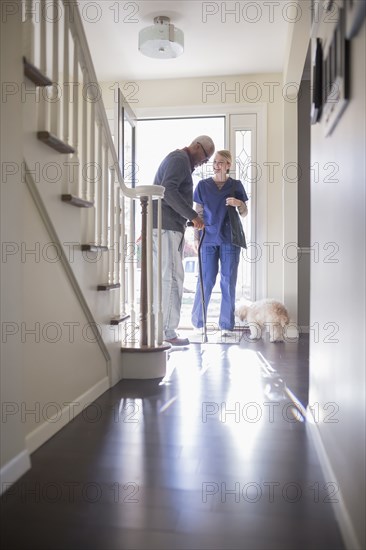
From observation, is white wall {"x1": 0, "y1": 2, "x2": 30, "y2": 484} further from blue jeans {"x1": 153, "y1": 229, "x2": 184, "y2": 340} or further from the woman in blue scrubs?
the woman in blue scrubs

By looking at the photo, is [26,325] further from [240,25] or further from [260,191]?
[260,191]

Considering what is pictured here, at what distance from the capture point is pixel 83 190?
241 cm

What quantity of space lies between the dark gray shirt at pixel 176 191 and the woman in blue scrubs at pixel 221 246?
0.90 m

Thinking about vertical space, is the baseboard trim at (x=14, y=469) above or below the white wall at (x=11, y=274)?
below

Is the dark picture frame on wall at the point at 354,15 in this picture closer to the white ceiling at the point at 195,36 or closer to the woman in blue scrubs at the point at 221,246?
the white ceiling at the point at 195,36

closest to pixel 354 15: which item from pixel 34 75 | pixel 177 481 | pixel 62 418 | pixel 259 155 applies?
pixel 34 75

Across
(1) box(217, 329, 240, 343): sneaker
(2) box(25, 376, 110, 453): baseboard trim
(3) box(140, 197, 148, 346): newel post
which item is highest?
(3) box(140, 197, 148, 346): newel post

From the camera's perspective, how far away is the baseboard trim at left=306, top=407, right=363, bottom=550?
1.18 metres

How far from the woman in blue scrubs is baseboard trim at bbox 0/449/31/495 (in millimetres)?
2981

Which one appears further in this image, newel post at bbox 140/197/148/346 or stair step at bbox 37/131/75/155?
newel post at bbox 140/197/148/346

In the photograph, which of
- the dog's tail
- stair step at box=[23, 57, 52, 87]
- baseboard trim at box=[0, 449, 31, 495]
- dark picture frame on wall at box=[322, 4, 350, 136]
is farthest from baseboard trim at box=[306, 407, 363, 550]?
the dog's tail

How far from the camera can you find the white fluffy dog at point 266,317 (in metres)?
4.36

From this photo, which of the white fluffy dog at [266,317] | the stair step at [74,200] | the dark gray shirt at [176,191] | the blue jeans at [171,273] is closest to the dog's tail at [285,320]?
the white fluffy dog at [266,317]

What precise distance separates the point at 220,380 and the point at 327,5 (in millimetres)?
1988
